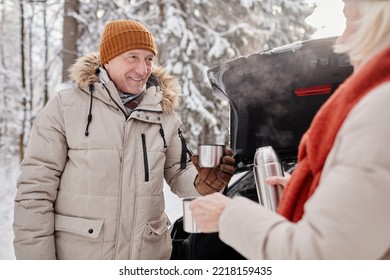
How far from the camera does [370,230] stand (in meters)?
0.62

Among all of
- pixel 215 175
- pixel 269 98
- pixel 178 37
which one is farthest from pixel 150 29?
pixel 215 175

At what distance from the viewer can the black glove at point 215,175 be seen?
1.49 m

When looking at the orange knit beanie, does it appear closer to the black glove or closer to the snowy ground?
the black glove

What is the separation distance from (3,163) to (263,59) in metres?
3.49

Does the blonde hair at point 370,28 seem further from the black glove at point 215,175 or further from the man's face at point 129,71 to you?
the man's face at point 129,71

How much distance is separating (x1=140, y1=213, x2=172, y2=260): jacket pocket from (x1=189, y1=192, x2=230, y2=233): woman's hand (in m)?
0.68

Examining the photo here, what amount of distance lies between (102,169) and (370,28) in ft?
3.42

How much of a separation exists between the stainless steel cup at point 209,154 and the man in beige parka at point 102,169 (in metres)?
0.05

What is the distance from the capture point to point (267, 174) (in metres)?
1.14

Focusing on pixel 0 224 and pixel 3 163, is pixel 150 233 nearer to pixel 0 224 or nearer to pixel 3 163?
pixel 0 224

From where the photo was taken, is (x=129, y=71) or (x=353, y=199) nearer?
(x=353, y=199)

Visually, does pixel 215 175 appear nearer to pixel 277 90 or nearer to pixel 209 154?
pixel 209 154

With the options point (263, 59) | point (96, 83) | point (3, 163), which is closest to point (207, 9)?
point (3, 163)

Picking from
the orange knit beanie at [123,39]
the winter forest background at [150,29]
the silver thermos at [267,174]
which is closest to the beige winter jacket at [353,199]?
the silver thermos at [267,174]
